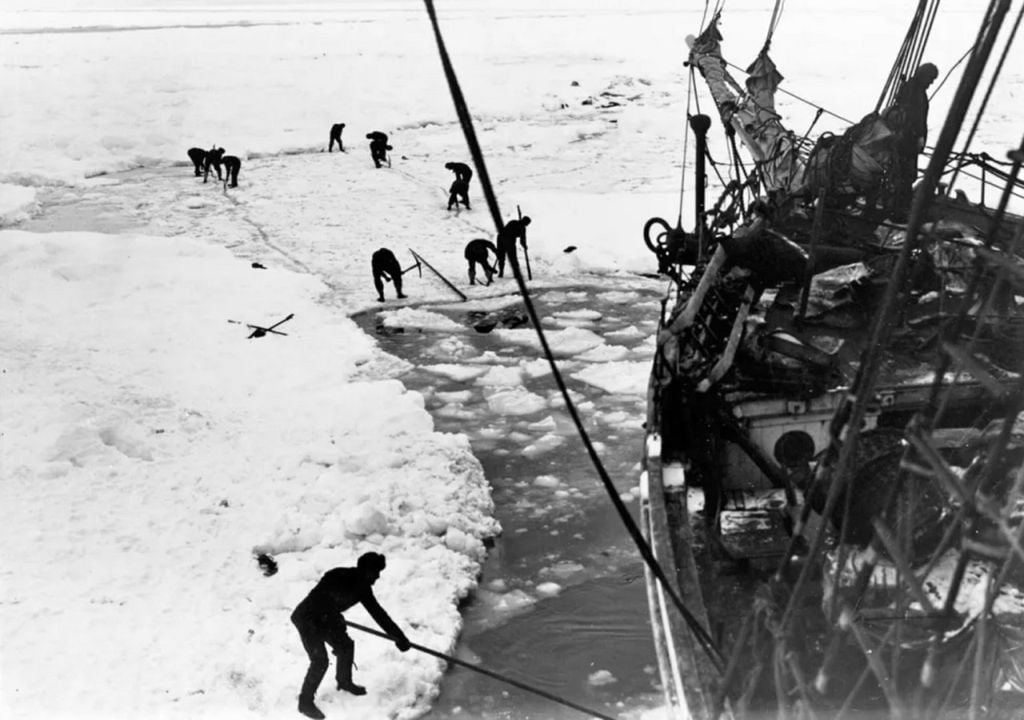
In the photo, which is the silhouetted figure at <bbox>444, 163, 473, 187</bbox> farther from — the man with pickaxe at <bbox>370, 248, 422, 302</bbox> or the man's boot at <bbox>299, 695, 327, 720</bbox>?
the man's boot at <bbox>299, 695, 327, 720</bbox>

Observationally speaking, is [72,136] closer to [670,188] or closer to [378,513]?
[670,188]

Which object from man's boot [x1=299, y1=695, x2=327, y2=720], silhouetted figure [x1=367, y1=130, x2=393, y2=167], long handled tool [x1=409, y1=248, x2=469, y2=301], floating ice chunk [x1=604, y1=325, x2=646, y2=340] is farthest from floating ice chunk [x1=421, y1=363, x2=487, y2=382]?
silhouetted figure [x1=367, y1=130, x2=393, y2=167]

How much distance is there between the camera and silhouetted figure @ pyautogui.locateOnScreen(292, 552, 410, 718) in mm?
5035

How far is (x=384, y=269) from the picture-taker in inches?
508

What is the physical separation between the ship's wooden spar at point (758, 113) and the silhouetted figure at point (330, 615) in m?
5.04

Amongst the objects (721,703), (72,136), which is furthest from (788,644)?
(72,136)

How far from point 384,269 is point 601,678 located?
27.7 feet

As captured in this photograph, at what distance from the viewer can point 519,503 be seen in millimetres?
7691

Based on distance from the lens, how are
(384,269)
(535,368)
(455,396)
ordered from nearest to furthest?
1. (455,396)
2. (535,368)
3. (384,269)

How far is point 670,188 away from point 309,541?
13504mm

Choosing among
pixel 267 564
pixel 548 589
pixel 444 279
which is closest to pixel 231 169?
pixel 444 279

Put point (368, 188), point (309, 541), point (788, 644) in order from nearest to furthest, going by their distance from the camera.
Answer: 1. point (788, 644)
2. point (309, 541)
3. point (368, 188)

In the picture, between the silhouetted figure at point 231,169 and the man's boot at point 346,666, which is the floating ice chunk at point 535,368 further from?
the silhouetted figure at point 231,169

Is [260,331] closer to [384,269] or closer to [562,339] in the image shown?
[384,269]
